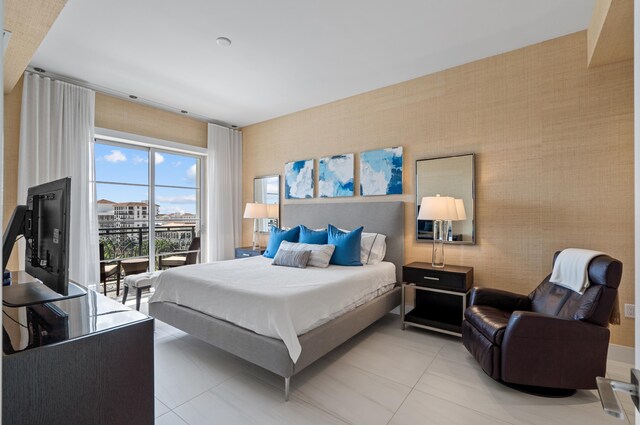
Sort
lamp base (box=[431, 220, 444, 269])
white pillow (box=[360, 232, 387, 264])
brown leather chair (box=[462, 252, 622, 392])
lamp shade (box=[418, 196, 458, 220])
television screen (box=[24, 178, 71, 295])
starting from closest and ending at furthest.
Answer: television screen (box=[24, 178, 71, 295])
brown leather chair (box=[462, 252, 622, 392])
lamp shade (box=[418, 196, 458, 220])
lamp base (box=[431, 220, 444, 269])
white pillow (box=[360, 232, 387, 264])

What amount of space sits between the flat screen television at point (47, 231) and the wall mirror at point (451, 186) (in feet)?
10.7

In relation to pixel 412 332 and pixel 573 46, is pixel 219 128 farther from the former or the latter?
pixel 573 46

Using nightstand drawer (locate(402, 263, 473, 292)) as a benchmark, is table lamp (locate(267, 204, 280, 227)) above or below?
above

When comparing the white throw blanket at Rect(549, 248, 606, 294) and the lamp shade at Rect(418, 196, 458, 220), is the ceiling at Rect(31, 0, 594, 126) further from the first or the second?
the white throw blanket at Rect(549, 248, 606, 294)

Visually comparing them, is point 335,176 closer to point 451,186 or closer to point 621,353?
point 451,186

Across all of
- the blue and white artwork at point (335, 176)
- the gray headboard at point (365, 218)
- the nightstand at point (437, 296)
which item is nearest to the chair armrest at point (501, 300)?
the nightstand at point (437, 296)

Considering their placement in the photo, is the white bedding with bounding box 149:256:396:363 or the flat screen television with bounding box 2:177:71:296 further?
the white bedding with bounding box 149:256:396:363

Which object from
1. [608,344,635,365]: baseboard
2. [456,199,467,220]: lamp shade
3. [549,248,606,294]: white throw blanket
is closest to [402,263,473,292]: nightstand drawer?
[456,199,467,220]: lamp shade

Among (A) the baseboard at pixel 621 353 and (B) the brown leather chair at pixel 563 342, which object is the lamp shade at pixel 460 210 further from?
(A) the baseboard at pixel 621 353

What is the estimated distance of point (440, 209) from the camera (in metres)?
3.17

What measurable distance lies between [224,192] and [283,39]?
3114mm

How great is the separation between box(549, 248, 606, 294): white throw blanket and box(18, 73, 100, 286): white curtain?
15.4 ft

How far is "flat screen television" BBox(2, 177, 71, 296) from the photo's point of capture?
4.40ft

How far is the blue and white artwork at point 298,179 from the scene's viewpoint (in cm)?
466
